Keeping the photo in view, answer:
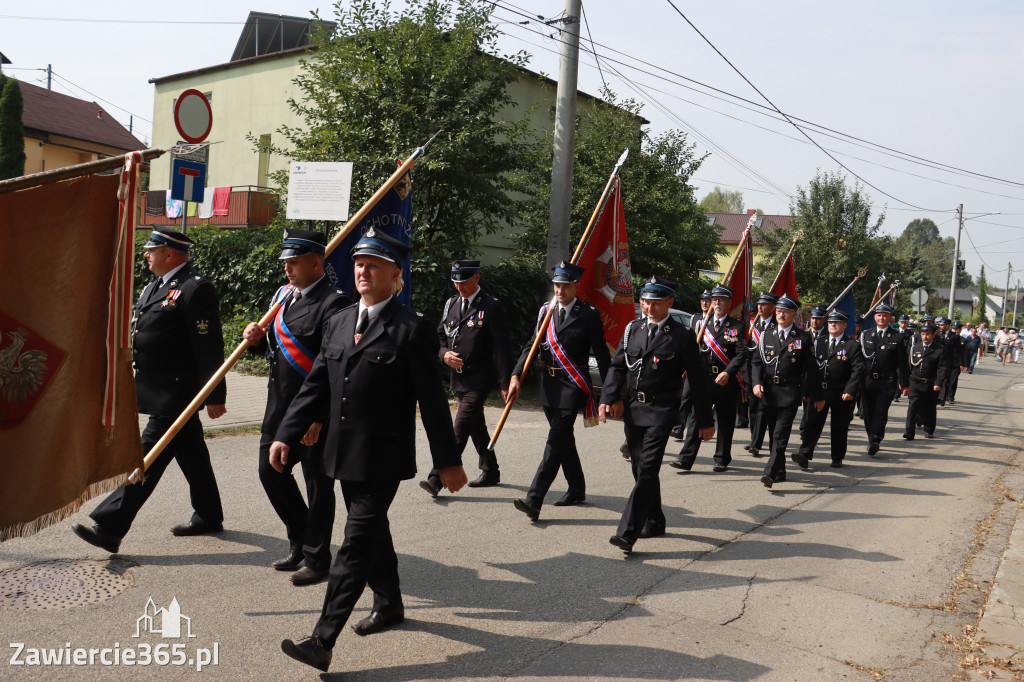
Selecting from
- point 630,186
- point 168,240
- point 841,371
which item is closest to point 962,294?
point 630,186

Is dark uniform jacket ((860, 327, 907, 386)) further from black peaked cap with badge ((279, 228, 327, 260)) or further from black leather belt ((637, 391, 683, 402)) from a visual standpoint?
black peaked cap with badge ((279, 228, 327, 260))

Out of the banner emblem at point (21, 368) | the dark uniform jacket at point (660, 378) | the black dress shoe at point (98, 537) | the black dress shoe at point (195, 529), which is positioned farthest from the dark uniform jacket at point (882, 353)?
the banner emblem at point (21, 368)

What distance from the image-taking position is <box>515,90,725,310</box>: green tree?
19391mm

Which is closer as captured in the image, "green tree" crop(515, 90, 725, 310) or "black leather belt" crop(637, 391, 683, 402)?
"black leather belt" crop(637, 391, 683, 402)

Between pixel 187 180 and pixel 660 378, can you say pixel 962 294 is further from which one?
pixel 660 378

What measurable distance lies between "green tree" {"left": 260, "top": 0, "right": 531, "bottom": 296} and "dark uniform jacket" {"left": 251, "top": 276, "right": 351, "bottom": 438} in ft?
28.0

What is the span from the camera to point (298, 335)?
4.95 metres

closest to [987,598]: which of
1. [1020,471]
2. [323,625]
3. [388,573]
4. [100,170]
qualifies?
[388,573]

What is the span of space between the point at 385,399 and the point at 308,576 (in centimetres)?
144

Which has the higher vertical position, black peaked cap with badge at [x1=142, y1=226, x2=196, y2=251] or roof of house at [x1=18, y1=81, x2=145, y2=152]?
roof of house at [x1=18, y1=81, x2=145, y2=152]

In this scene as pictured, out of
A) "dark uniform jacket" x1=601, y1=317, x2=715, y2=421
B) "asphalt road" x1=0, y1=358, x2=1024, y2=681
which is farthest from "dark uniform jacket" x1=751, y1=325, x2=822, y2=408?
"dark uniform jacket" x1=601, y1=317, x2=715, y2=421

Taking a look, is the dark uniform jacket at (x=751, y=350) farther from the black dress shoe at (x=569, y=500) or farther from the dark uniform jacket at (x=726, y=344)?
the black dress shoe at (x=569, y=500)

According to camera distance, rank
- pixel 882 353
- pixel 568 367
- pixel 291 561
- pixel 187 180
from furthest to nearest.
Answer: pixel 882 353 < pixel 187 180 < pixel 568 367 < pixel 291 561

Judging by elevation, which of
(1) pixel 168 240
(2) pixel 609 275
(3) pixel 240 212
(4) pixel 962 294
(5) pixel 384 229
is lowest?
(1) pixel 168 240
